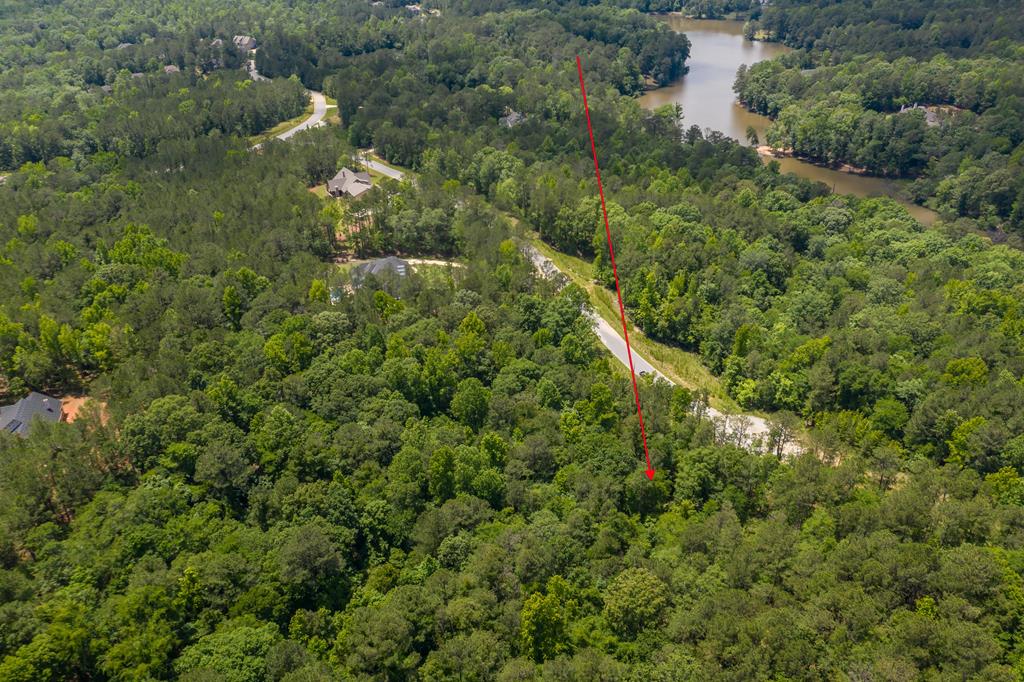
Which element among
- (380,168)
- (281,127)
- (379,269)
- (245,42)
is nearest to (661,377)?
(379,269)

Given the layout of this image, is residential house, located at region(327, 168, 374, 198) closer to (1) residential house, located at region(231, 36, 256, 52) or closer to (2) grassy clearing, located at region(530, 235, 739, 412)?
(2) grassy clearing, located at region(530, 235, 739, 412)

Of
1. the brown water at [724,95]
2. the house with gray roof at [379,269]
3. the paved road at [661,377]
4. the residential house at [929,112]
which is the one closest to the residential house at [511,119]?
the brown water at [724,95]

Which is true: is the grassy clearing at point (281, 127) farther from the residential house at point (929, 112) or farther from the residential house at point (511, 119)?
the residential house at point (929, 112)

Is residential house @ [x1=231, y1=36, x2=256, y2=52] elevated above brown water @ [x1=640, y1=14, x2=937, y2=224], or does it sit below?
above

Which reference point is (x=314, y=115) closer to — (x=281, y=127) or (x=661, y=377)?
(x=281, y=127)

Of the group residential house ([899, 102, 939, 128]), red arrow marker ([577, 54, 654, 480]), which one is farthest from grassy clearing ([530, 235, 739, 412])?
residential house ([899, 102, 939, 128])

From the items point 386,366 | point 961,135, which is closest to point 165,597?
point 386,366
